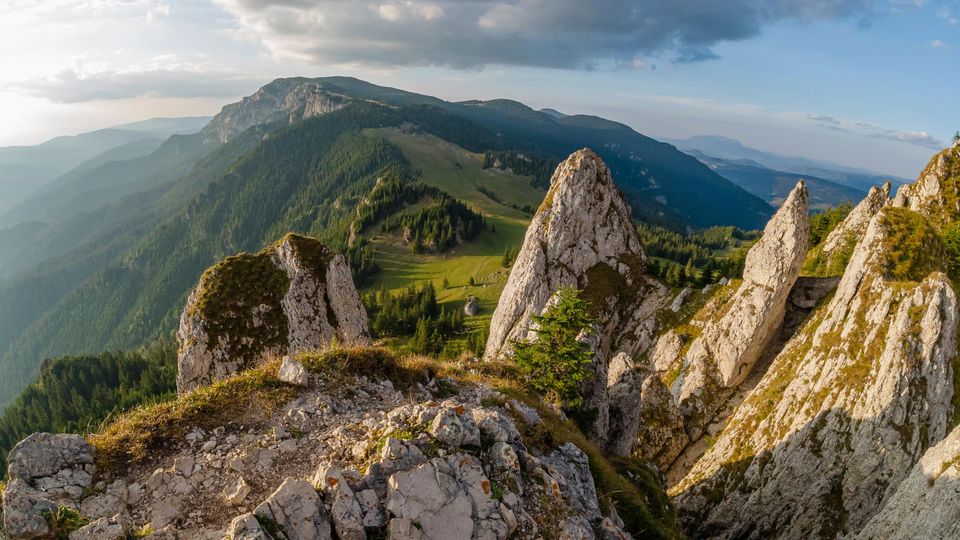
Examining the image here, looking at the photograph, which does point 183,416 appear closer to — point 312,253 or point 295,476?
point 295,476

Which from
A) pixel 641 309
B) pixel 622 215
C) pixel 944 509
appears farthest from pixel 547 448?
pixel 622 215

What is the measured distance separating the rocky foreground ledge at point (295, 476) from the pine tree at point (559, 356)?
813 cm

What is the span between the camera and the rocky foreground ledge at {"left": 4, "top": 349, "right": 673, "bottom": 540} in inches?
435

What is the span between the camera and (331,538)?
11.0 meters

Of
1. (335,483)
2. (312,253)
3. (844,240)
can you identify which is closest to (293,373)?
(335,483)

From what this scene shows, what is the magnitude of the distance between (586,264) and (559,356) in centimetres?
3746

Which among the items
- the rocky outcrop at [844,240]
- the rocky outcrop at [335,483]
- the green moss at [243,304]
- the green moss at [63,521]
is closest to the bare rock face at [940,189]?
the rocky outcrop at [844,240]

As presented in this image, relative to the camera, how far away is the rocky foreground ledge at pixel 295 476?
11.0m

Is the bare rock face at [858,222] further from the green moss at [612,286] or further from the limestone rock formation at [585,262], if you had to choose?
the green moss at [612,286]

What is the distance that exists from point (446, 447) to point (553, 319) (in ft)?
49.2

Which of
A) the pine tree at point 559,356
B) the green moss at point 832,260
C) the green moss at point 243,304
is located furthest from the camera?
the green moss at point 832,260

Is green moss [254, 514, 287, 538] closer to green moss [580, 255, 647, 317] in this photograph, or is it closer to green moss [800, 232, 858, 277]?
green moss [580, 255, 647, 317]

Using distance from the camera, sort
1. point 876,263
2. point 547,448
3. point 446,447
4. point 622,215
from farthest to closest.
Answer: point 622,215 < point 876,263 < point 547,448 < point 446,447

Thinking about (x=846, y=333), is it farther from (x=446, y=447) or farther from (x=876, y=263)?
(x=446, y=447)
